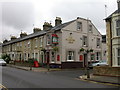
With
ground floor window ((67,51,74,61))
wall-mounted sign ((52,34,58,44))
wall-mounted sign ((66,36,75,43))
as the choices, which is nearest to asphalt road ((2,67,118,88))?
wall-mounted sign ((52,34,58,44))

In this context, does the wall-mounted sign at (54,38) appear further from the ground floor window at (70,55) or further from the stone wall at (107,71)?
the stone wall at (107,71)

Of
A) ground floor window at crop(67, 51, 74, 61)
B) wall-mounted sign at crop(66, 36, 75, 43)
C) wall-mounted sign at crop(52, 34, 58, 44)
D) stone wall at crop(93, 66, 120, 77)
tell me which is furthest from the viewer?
wall-mounted sign at crop(66, 36, 75, 43)

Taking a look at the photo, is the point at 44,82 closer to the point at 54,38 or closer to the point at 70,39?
the point at 54,38

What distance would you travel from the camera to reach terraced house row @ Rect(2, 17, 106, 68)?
26.3 m

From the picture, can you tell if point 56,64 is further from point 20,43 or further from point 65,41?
point 20,43

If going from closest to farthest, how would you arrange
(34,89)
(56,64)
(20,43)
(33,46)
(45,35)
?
(34,89)
(56,64)
(45,35)
(33,46)
(20,43)

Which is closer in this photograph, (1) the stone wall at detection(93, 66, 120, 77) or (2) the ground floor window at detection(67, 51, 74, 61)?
(1) the stone wall at detection(93, 66, 120, 77)

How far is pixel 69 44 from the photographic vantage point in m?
27.1

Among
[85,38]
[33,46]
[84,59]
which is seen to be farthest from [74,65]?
[33,46]

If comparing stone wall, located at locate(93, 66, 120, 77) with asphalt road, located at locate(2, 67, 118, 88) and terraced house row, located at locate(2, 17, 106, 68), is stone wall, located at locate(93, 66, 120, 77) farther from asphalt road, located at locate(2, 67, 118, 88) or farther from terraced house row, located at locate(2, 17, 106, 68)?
terraced house row, located at locate(2, 17, 106, 68)

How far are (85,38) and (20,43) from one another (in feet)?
59.1

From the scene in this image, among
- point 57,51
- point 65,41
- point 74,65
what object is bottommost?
point 74,65

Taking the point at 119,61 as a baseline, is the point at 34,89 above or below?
below

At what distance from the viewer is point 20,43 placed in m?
40.1
